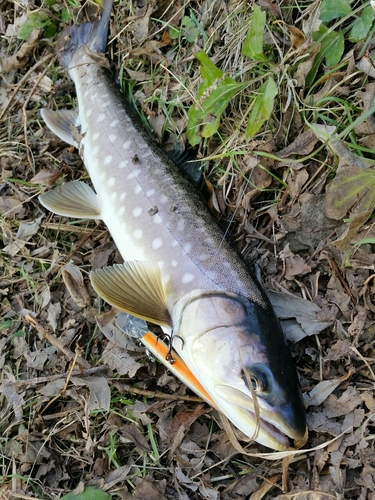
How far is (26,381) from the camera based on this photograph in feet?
10.6

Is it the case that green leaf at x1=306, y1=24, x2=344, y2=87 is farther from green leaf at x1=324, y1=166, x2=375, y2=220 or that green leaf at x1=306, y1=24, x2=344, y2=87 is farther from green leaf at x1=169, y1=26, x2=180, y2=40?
green leaf at x1=169, y1=26, x2=180, y2=40

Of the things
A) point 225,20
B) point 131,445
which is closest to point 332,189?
point 225,20

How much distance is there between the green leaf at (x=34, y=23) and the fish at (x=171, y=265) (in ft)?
1.04

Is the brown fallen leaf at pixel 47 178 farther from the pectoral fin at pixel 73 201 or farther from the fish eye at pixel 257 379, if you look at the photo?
the fish eye at pixel 257 379

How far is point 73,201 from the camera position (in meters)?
3.51

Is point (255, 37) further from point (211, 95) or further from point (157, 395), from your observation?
point (157, 395)

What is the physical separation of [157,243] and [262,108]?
1.06 metres

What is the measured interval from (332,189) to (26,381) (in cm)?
235

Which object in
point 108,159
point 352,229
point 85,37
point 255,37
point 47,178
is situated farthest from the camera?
point 85,37

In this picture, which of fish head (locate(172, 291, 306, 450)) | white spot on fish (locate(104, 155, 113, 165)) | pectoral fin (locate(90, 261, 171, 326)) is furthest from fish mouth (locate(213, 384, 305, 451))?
white spot on fish (locate(104, 155, 113, 165))

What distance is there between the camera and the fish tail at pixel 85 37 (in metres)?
3.87

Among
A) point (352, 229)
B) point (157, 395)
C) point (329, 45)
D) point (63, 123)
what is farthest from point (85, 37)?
point (157, 395)

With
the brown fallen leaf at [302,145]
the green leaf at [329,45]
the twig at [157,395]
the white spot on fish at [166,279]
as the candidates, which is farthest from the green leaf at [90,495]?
the green leaf at [329,45]

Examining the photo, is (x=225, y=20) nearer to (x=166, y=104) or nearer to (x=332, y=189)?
(x=166, y=104)
